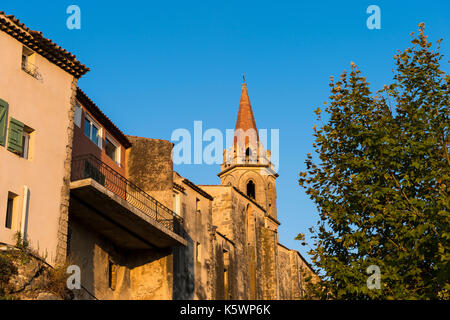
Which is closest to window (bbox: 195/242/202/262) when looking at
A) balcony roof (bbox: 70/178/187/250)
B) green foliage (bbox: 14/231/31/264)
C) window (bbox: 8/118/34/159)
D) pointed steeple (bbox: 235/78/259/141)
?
balcony roof (bbox: 70/178/187/250)

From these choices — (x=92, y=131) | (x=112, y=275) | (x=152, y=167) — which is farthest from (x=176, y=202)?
(x=92, y=131)

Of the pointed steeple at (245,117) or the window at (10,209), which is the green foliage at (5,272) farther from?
the pointed steeple at (245,117)

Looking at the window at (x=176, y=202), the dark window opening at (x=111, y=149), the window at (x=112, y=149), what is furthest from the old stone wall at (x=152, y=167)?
the window at (x=176, y=202)

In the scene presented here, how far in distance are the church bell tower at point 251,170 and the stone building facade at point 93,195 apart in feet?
79.2

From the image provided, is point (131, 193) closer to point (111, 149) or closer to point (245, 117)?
point (111, 149)

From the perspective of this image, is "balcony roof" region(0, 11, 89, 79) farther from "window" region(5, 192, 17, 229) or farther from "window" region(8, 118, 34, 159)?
"window" region(5, 192, 17, 229)

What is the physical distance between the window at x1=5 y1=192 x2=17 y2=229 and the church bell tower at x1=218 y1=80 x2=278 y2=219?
49.3m

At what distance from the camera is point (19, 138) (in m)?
20.0

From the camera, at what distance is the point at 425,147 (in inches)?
723

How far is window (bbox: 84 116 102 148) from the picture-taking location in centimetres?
2594

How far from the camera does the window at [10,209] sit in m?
19.3

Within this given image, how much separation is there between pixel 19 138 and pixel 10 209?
2212mm
